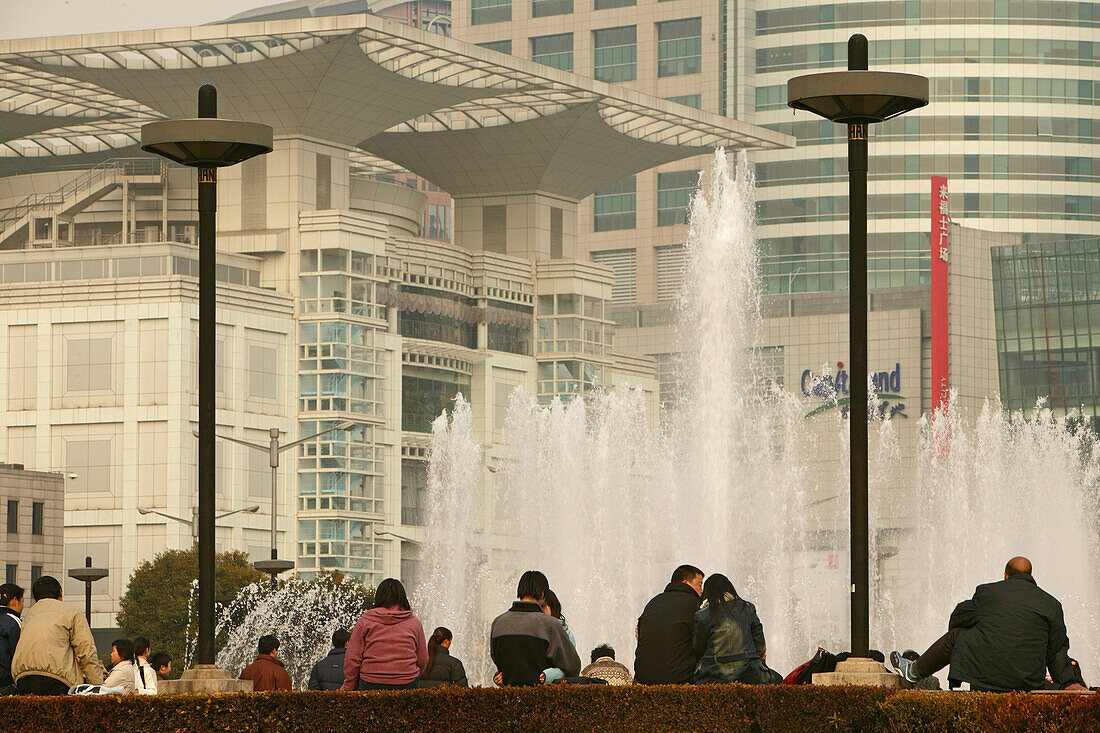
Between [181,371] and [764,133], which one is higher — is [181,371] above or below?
below

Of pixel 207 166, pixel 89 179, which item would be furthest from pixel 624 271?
pixel 207 166

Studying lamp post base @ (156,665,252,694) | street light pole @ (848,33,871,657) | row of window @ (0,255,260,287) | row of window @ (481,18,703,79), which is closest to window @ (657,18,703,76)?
row of window @ (481,18,703,79)

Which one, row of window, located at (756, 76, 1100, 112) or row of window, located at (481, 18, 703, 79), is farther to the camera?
row of window, located at (481, 18, 703, 79)

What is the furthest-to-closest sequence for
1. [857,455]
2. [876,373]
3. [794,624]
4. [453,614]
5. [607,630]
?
[876,373] < [453,614] < [794,624] < [607,630] < [857,455]

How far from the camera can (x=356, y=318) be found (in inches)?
3031

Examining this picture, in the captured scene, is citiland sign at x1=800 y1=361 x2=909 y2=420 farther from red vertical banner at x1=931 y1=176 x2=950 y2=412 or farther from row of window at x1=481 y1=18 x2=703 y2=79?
row of window at x1=481 y1=18 x2=703 y2=79

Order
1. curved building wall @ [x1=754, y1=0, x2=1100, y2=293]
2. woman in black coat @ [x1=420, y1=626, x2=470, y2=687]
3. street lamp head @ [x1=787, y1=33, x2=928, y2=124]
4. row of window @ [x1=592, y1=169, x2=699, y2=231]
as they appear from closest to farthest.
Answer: street lamp head @ [x1=787, y1=33, x2=928, y2=124] < woman in black coat @ [x1=420, y1=626, x2=470, y2=687] < curved building wall @ [x1=754, y1=0, x2=1100, y2=293] < row of window @ [x1=592, y1=169, x2=699, y2=231]

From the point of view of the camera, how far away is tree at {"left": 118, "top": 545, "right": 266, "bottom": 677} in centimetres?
6312

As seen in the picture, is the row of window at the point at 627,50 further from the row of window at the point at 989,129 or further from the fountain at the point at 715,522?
the fountain at the point at 715,522

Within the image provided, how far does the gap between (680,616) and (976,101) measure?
99928 millimetres

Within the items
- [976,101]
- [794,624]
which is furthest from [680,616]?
[976,101]

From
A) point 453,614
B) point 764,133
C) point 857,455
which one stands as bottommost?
point 453,614

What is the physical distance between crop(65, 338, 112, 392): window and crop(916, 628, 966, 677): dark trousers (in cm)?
6414

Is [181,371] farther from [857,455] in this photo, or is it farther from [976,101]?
[857,455]
